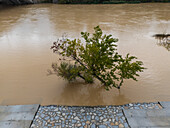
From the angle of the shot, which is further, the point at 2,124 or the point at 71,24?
the point at 71,24

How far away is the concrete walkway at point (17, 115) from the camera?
303 cm

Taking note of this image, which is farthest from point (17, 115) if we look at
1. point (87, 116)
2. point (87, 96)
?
point (87, 96)

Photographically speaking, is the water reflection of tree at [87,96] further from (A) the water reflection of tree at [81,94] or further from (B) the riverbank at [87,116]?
(B) the riverbank at [87,116]

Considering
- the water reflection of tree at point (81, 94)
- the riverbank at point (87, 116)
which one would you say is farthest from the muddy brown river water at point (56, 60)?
the riverbank at point (87, 116)

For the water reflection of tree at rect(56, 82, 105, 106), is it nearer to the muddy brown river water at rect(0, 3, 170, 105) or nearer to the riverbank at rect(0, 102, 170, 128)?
the muddy brown river water at rect(0, 3, 170, 105)

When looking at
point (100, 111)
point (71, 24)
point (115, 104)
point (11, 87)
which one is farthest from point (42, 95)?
point (71, 24)

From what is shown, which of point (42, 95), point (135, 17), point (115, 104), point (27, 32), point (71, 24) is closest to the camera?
point (115, 104)

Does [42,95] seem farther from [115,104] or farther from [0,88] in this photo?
[115,104]

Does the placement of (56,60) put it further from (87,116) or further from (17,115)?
(87,116)

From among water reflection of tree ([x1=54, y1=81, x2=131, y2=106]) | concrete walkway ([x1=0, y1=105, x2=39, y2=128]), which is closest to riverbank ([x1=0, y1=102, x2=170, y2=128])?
concrete walkway ([x1=0, y1=105, x2=39, y2=128])

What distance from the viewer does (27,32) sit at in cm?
909

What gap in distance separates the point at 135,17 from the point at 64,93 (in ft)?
33.8

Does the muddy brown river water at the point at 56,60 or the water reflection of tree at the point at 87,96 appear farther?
the muddy brown river water at the point at 56,60

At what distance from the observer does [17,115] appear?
3.24 meters
